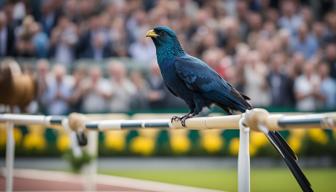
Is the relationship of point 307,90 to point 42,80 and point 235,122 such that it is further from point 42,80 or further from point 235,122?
point 235,122

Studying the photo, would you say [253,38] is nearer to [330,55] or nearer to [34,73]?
[330,55]

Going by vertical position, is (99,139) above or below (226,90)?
above

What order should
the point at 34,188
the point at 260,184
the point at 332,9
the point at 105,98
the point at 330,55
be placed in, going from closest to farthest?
the point at 34,188
the point at 260,184
the point at 105,98
the point at 330,55
the point at 332,9

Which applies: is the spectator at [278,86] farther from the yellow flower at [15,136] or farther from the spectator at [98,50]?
the yellow flower at [15,136]

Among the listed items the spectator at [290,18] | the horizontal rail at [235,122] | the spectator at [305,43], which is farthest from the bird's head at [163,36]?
the spectator at [290,18]

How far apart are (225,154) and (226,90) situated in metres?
8.47

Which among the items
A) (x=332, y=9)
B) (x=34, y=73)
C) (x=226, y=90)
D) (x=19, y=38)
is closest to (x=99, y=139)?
(x=34, y=73)

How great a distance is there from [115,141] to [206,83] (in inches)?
324

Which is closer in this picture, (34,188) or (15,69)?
(34,188)

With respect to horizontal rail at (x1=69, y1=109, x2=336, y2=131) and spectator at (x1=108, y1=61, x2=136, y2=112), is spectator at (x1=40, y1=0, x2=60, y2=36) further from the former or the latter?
horizontal rail at (x1=69, y1=109, x2=336, y2=131)

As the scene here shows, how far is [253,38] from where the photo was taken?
15.0 metres

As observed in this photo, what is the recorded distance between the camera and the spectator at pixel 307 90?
531 inches

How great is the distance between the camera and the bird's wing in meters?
5.23

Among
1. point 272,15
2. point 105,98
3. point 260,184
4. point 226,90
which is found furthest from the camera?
point 272,15
